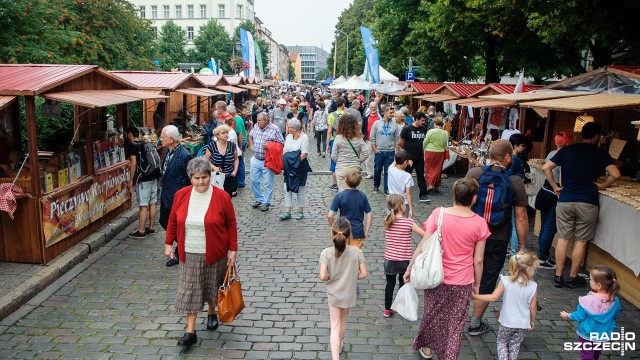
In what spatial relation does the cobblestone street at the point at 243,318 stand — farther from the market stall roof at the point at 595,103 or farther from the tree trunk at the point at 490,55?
the tree trunk at the point at 490,55

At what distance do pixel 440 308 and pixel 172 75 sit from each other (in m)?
12.0

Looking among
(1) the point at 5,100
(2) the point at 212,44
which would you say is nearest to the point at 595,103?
(1) the point at 5,100

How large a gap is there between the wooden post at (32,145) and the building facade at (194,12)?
84.2 meters

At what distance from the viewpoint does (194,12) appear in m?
88.2

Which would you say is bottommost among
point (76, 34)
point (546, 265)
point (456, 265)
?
point (546, 265)

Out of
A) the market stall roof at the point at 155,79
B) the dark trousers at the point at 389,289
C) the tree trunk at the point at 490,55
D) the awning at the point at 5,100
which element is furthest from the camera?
the tree trunk at the point at 490,55

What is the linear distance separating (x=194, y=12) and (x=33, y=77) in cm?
8700

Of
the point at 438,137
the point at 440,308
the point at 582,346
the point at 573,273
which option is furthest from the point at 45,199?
the point at 438,137

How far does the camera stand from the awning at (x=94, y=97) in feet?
22.5

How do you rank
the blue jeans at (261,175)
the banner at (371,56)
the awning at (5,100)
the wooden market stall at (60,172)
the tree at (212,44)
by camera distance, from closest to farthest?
the awning at (5,100), the wooden market stall at (60,172), the blue jeans at (261,175), the banner at (371,56), the tree at (212,44)

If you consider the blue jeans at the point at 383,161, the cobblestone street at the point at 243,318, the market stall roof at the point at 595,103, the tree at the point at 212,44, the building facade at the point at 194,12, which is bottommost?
the cobblestone street at the point at 243,318

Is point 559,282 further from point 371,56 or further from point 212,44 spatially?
point 212,44

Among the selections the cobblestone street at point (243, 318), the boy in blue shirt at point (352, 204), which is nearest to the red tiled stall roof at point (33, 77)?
the cobblestone street at point (243, 318)

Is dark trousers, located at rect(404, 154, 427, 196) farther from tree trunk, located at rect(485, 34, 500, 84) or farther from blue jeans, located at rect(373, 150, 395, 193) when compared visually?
tree trunk, located at rect(485, 34, 500, 84)
